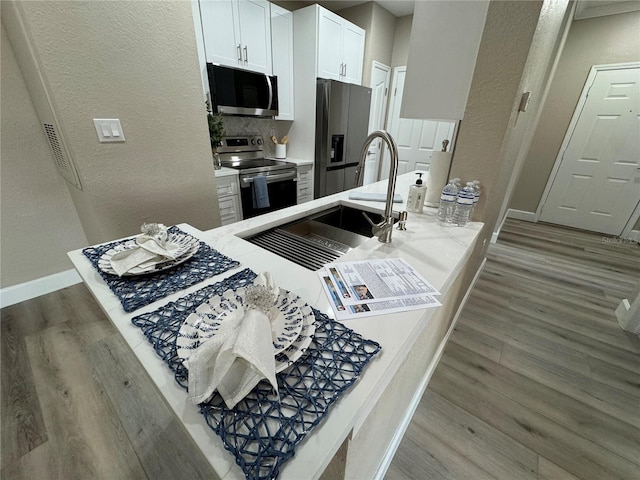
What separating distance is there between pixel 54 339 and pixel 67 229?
877 millimetres

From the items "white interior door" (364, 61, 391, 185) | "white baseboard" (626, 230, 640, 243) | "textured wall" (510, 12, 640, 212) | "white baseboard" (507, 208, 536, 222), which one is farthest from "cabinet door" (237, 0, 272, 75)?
"white baseboard" (626, 230, 640, 243)

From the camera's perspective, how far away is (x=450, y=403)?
1.35 meters

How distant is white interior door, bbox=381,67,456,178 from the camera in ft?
12.8

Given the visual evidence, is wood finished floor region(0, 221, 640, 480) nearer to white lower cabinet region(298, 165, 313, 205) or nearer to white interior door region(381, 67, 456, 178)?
white lower cabinet region(298, 165, 313, 205)

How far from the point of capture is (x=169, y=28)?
153 cm

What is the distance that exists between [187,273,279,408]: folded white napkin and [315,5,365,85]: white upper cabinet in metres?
3.24

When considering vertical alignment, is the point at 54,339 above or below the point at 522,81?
below

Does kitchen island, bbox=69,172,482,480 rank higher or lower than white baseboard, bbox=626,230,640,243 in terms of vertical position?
higher

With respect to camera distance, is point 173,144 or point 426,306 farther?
point 173,144

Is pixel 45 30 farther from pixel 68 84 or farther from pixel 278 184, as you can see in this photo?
pixel 278 184

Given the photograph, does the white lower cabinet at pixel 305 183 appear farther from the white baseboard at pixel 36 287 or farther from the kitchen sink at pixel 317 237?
the white baseboard at pixel 36 287

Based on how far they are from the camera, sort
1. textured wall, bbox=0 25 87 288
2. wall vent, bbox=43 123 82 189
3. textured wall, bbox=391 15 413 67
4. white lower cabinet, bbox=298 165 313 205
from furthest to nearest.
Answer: textured wall, bbox=391 15 413 67 < white lower cabinet, bbox=298 165 313 205 < textured wall, bbox=0 25 87 288 < wall vent, bbox=43 123 82 189

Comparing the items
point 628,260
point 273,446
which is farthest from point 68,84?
point 628,260

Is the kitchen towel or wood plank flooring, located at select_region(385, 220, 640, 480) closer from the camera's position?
wood plank flooring, located at select_region(385, 220, 640, 480)
